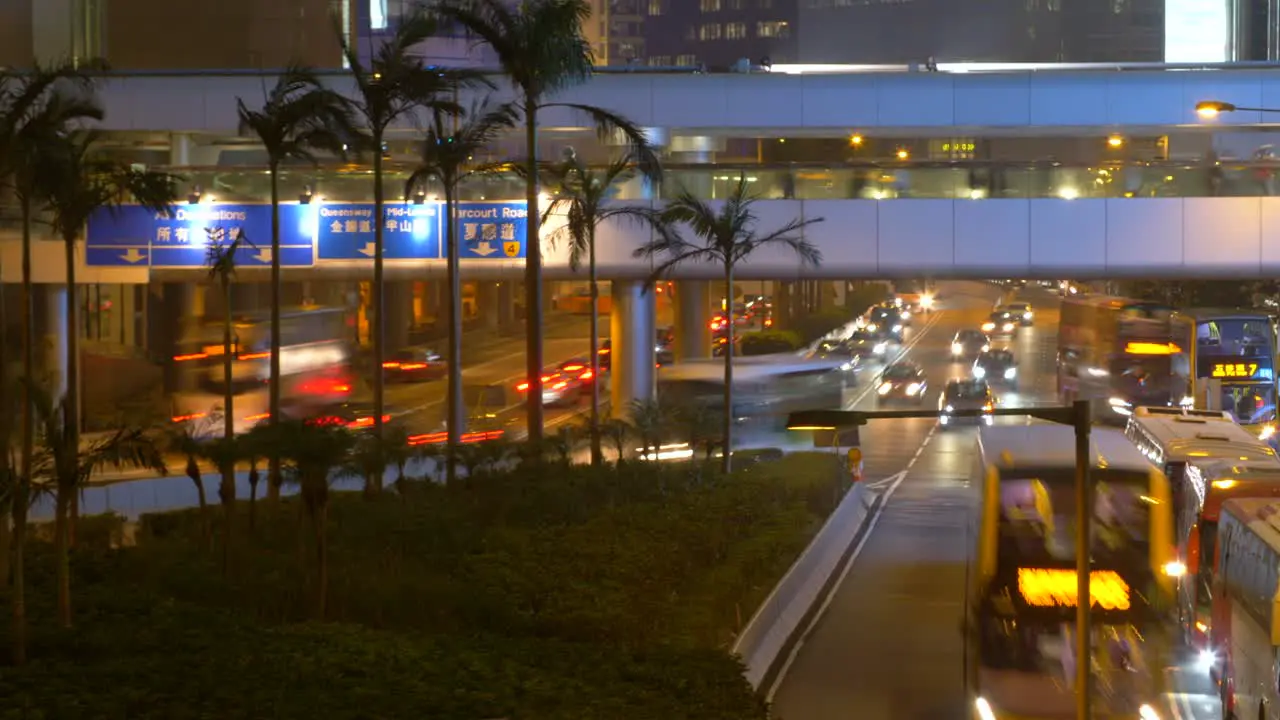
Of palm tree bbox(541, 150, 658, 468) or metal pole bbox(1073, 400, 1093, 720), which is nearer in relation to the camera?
metal pole bbox(1073, 400, 1093, 720)

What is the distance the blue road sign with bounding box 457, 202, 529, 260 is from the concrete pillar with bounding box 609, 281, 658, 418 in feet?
14.4

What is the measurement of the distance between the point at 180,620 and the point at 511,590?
395 cm

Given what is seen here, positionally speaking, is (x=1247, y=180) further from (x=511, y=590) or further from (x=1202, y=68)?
(x=511, y=590)

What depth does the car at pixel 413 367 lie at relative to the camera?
5647cm

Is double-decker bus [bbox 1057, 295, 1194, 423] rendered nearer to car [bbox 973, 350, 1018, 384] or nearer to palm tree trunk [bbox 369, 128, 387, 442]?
car [bbox 973, 350, 1018, 384]

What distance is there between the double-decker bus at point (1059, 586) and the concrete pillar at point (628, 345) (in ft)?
76.0

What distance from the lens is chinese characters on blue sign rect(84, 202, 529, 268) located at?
3416cm

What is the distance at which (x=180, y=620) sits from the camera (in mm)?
13250

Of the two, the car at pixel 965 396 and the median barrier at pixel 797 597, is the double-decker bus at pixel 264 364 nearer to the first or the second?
the car at pixel 965 396

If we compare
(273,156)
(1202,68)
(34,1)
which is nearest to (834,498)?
(273,156)

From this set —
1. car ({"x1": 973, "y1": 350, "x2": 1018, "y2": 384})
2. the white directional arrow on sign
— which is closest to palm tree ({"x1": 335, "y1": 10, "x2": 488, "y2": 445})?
the white directional arrow on sign

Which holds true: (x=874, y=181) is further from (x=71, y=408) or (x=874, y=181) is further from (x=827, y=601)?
(x=71, y=408)

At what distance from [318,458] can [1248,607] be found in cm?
827

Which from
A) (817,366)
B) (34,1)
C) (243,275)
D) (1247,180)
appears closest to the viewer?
(1247,180)
